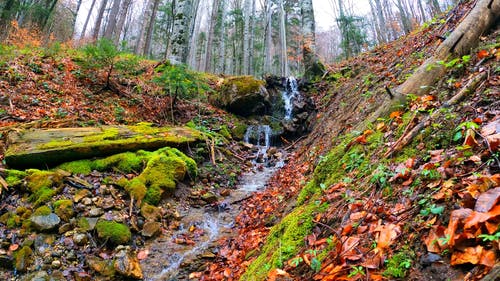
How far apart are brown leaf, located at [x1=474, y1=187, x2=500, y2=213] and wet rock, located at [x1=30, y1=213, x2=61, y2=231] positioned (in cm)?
504

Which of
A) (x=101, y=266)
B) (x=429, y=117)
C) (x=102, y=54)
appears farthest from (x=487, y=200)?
(x=102, y=54)

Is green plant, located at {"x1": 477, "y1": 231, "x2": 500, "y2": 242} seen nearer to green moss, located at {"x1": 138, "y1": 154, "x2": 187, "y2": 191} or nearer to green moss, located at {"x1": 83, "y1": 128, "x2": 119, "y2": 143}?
green moss, located at {"x1": 138, "y1": 154, "x2": 187, "y2": 191}

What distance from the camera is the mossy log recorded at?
523 cm

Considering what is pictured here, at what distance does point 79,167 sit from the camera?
18.2 ft

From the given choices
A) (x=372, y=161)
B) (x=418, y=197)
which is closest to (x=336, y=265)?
(x=418, y=197)

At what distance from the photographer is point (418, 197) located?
2.13 meters

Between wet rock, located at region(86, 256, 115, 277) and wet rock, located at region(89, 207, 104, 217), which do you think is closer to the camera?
wet rock, located at region(86, 256, 115, 277)

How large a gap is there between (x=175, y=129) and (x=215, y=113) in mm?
3489

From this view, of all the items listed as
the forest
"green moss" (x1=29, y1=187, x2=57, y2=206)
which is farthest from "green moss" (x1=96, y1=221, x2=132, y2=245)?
"green moss" (x1=29, y1=187, x2=57, y2=206)

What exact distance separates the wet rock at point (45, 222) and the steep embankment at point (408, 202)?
2.43 m

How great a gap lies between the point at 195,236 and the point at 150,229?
0.80m

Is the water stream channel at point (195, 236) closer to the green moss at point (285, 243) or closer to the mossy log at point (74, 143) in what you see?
the green moss at point (285, 243)

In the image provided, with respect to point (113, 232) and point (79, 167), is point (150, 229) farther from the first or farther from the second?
point (79, 167)

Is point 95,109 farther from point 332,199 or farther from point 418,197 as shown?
point 418,197
